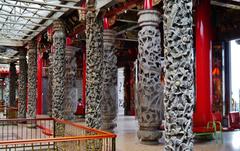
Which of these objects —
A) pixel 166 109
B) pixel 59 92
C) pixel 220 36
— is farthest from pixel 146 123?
pixel 220 36

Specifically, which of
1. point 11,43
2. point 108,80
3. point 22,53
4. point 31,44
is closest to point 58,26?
point 108,80

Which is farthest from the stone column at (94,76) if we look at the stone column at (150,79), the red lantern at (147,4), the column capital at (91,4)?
the red lantern at (147,4)

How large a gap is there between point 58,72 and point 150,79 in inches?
139

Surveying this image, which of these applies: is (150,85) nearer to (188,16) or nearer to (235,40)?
(188,16)

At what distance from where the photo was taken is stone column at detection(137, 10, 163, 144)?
8.23 m

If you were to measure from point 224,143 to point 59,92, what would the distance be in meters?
5.32

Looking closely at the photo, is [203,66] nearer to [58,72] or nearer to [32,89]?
[58,72]

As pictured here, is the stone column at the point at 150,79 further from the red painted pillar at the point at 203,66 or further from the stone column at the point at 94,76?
the red painted pillar at the point at 203,66

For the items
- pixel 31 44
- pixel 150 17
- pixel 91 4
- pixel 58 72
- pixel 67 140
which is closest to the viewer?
pixel 67 140

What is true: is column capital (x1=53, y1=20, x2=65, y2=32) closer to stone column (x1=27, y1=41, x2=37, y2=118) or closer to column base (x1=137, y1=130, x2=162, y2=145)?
stone column (x1=27, y1=41, x2=37, y2=118)

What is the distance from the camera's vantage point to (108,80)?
1078 centimetres

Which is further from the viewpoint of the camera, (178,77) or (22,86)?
(22,86)

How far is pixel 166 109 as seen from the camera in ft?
12.9

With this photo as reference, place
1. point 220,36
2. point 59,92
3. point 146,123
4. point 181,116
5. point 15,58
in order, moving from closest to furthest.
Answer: point 181,116
point 146,123
point 59,92
point 220,36
point 15,58
